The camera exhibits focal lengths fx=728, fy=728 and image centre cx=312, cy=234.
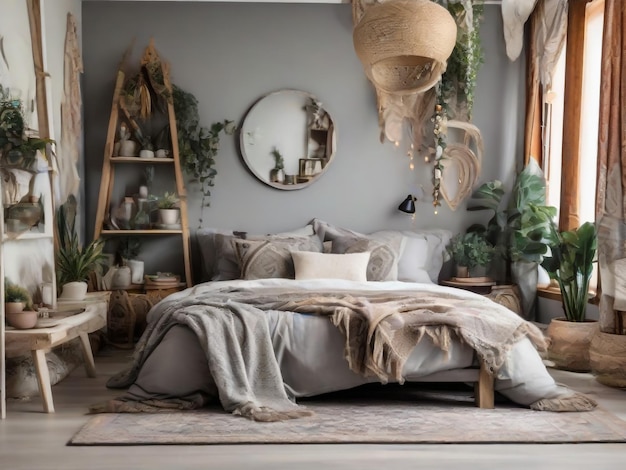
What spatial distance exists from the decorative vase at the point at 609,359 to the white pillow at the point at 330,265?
1.59 m

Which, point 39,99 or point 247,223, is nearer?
point 39,99

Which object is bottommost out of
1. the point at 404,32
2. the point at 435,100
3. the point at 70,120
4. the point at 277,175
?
the point at 277,175

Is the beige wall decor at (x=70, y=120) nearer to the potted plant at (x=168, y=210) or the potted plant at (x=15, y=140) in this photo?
the potted plant at (x=168, y=210)

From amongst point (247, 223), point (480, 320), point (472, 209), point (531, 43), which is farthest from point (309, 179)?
point (480, 320)

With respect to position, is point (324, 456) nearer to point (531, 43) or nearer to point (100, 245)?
point (100, 245)

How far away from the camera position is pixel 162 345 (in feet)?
12.2

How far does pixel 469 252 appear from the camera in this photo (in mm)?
5711

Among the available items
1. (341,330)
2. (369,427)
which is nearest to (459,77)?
(341,330)

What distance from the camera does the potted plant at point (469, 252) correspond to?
569 centimetres

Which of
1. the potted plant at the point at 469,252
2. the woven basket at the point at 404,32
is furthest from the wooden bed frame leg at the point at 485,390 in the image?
the potted plant at the point at 469,252

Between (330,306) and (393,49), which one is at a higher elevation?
(393,49)

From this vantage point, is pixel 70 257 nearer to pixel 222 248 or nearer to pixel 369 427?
pixel 222 248

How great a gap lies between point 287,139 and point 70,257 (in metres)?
2.02

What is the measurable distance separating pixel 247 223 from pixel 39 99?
1.98 meters
